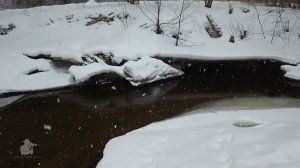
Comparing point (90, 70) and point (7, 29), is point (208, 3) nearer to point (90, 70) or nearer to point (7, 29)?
point (90, 70)

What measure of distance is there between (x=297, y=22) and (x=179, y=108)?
7006 mm

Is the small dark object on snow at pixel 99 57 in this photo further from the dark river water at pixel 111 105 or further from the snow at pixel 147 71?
the dark river water at pixel 111 105

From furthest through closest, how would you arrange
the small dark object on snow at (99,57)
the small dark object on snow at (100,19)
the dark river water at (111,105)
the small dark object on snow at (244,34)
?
1. the small dark object on snow at (100,19)
2. the small dark object on snow at (244,34)
3. the small dark object on snow at (99,57)
4. the dark river water at (111,105)

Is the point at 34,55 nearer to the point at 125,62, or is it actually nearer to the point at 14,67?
the point at 14,67

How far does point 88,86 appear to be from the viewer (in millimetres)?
10180

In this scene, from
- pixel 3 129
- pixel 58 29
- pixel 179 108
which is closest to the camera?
pixel 3 129

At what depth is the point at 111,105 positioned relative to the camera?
919 centimetres

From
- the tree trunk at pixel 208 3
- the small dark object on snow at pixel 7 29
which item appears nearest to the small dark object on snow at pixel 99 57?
the small dark object on snow at pixel 7 29

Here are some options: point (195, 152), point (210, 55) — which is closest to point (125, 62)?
point (210, 55)

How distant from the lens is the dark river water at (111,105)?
7328 mm

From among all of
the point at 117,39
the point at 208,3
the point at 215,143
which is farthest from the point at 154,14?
the point at 215,143

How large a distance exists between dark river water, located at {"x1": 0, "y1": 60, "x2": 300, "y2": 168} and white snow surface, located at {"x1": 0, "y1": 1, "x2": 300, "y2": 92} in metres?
0.58

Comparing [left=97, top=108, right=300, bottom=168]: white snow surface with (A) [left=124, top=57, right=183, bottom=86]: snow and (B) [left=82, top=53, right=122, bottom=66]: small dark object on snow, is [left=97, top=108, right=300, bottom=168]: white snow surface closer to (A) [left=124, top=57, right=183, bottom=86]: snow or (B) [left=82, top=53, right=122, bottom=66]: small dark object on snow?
(A) [left=124, top=57, right=183, bottom=86]: snow

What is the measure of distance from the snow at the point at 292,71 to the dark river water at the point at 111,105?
7.5 inches
